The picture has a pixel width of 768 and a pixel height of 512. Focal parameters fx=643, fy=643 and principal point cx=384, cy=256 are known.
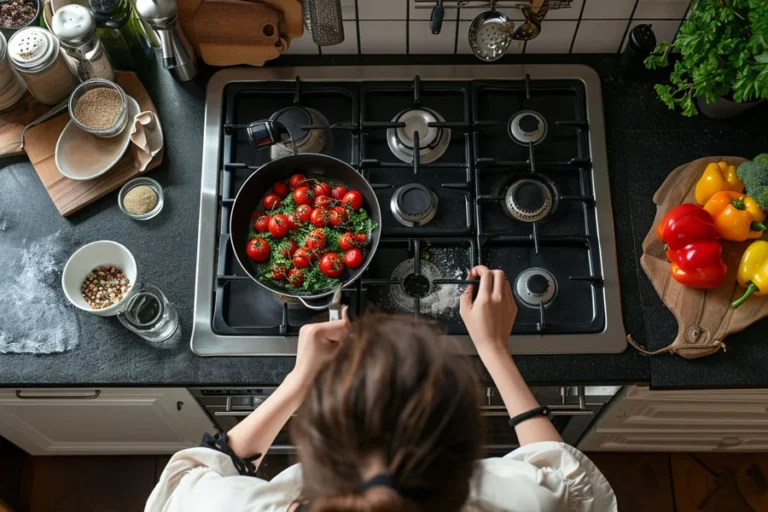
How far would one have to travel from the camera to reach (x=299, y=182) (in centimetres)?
131

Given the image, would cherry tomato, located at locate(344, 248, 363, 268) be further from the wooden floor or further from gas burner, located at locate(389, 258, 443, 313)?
the wooden floor

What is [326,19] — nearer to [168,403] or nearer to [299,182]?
[299,182]

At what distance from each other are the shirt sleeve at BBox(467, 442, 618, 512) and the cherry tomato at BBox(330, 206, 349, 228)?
52 cm

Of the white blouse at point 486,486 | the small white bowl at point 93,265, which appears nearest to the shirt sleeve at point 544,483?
the white blouse at point 486,486

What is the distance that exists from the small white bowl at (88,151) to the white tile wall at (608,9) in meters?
0.98

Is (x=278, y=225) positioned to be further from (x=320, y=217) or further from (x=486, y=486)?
(x=486, y=486)

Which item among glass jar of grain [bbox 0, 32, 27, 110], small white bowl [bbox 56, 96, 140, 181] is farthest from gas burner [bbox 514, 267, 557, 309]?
glass jar of grain [bbox 0, 32, 27, 110]

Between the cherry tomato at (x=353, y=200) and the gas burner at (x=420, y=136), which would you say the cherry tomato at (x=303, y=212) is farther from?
the gas burner at (x=420, y=136)

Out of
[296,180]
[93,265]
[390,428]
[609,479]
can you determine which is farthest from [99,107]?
[609,479]

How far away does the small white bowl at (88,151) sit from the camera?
132 centimetres

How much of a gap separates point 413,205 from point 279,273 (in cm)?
30

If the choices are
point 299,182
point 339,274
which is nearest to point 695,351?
point 339,274

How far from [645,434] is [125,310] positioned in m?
1.28

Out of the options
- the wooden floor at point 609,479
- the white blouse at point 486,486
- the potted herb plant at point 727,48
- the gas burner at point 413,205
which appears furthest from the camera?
the wooden floor at point 609,479
